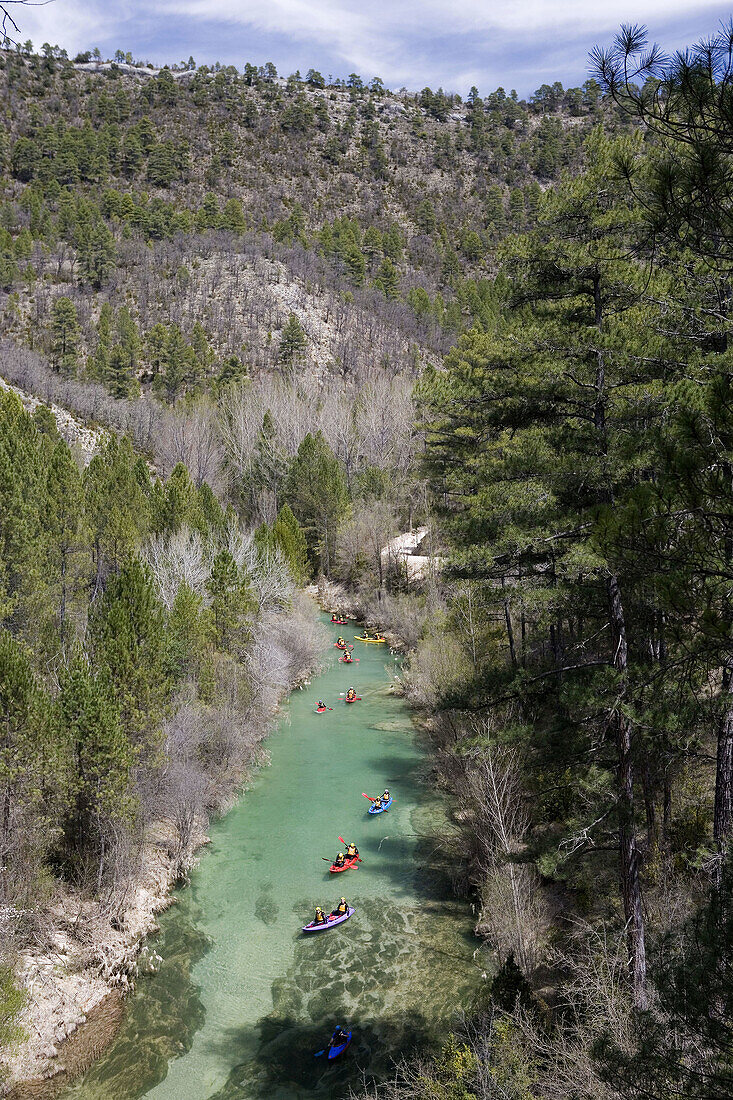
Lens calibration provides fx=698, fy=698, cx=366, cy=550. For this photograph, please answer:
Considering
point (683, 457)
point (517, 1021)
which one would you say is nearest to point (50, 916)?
point (517, 1021)

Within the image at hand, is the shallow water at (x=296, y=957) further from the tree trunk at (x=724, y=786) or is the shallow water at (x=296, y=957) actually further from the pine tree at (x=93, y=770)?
the tree trunk at (x=724, y=786)

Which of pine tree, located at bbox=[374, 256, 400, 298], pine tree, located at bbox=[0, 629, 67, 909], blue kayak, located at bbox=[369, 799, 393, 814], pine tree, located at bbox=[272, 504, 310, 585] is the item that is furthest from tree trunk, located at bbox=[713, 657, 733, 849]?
pine tree, located at bbox=[374, 256, 400, 298]

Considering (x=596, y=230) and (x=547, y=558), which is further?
(x=547, y=558)

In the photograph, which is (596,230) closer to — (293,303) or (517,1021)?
(517,1021)

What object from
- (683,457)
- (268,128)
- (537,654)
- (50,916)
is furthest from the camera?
(268,128)

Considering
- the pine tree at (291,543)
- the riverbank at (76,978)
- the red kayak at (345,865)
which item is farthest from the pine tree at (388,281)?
the riverbank at (76,978)

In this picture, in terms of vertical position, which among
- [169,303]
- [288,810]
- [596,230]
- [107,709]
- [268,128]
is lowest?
[288,810]

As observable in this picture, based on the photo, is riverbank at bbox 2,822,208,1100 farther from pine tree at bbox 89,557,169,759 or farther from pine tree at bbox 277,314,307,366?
pine tree at bbox 277,314,307,366

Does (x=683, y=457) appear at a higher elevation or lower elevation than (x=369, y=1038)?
higher

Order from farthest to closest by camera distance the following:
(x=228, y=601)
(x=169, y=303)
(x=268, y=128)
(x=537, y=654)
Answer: (x=268, y=128) → (x=169, y=303) → (x=228, y=601) → (x=537, y=654)
